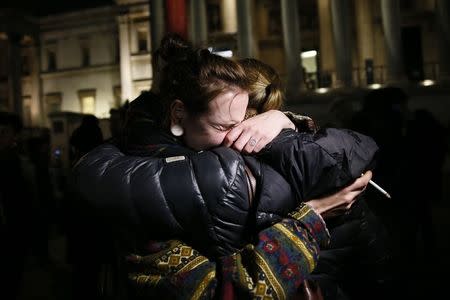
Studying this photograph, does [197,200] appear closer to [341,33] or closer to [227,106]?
[227,106]

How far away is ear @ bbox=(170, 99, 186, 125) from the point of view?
5.38 feet

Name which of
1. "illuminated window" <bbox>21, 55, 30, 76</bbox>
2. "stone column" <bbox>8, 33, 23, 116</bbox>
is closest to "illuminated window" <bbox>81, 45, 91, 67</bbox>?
"stone column" <bbox>8, 33, 23, 116</bbox>

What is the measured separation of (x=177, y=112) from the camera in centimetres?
165

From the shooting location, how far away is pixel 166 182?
1.40 metres

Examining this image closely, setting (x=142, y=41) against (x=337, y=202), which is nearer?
(x=337, y=202)

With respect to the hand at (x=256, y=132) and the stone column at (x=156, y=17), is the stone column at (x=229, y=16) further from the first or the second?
the hand at (x=256, y=132)

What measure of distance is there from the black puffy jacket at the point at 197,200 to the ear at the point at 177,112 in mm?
234

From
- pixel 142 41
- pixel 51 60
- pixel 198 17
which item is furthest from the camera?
pixel 51 60

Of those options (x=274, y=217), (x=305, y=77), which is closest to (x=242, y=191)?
(x=274, y=217)

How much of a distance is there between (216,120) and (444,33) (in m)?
25.9

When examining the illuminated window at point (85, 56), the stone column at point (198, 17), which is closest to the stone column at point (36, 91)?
the illuminated window at point (85, 56)

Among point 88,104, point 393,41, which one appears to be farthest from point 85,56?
point 393,41

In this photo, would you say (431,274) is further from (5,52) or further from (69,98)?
(5,52)

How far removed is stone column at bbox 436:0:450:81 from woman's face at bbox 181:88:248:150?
80.8 feet
